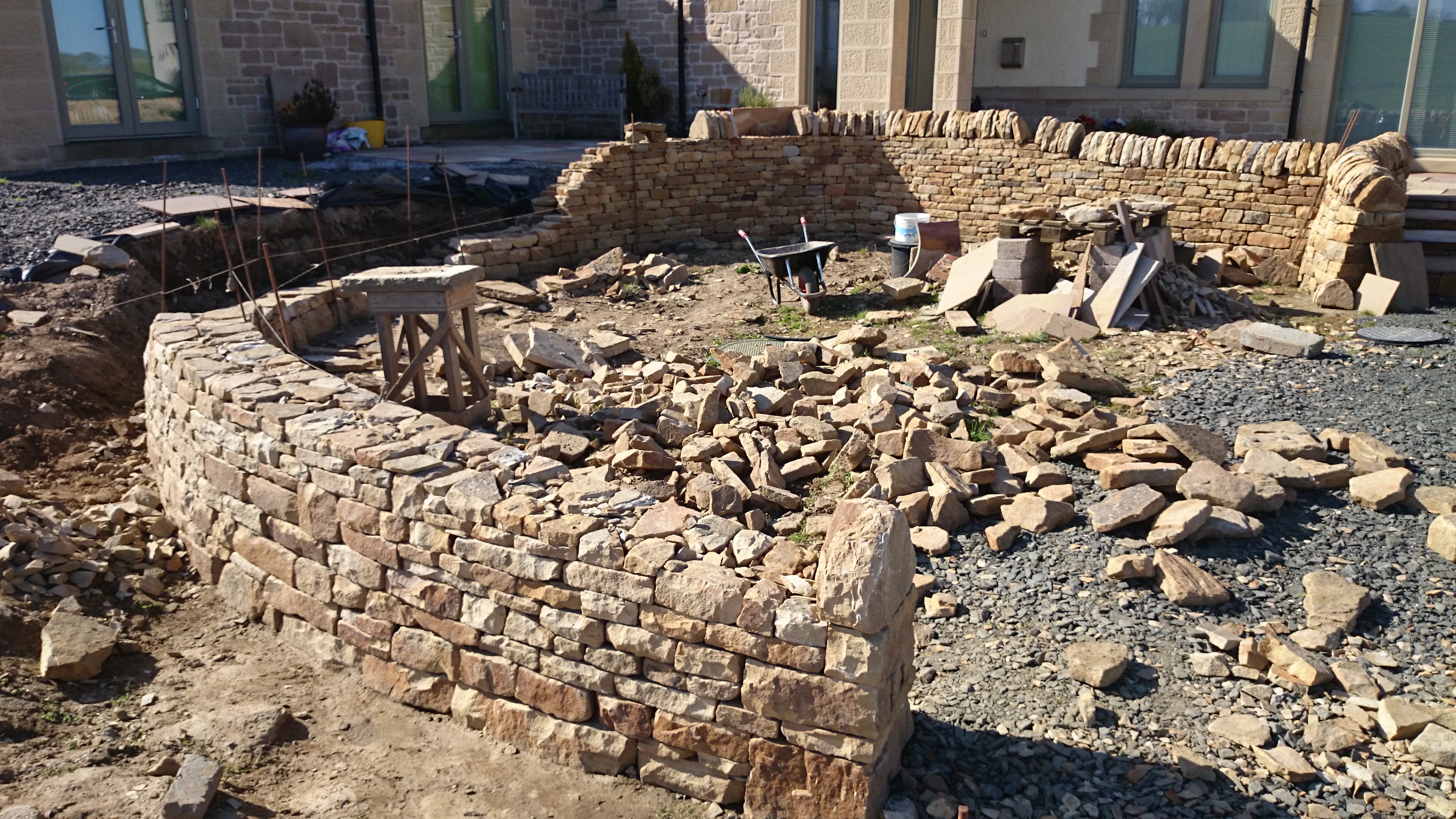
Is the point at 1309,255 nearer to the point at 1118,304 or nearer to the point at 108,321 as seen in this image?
the point at 1118,304

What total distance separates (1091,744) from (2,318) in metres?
7.81

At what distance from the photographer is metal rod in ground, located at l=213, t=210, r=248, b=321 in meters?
7.02

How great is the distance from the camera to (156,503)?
6262 mm

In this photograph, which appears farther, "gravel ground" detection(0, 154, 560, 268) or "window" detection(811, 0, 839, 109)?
"window" detection(811, 0, 839, 109)

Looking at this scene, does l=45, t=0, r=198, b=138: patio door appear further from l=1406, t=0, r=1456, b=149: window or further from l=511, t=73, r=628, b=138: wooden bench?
l=1406, t=0, r=1456, b=149: window

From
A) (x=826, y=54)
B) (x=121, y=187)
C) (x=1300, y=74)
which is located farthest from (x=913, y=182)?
(x=121, y=187)

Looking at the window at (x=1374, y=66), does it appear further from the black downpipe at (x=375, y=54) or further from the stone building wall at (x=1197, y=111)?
the black downpipe at (x=375, y=54)

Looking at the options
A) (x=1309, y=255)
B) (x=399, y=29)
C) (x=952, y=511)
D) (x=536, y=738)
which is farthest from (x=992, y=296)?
(x=399, y=29)

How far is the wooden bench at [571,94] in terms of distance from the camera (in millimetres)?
16641

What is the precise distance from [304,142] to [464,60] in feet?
13.2

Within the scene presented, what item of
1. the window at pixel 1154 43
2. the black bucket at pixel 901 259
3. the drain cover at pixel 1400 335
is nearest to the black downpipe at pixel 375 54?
the black bucket at pixel 901 259

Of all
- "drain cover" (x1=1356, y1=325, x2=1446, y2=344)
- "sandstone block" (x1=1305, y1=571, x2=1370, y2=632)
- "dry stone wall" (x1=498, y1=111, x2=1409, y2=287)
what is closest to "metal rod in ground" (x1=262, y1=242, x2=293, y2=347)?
"dry stone wall" (x1=498, y1=111, x2=1409, y2=287)

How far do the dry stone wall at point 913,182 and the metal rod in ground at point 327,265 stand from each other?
4.74 ft

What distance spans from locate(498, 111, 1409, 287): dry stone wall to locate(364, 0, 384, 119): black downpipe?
4.67 m
